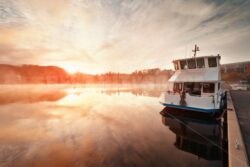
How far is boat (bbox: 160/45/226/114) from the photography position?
34.6 ft

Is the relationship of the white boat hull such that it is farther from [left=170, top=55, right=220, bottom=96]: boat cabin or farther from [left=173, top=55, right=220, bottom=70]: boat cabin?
[left=173, top=55, right=220, bottom=70]: boat cabin

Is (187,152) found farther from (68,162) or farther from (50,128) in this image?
(50,128)

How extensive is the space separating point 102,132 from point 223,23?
18031 millimetres

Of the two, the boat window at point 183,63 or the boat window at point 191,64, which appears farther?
the boat window at point 183,63

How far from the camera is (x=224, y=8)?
45.0ft

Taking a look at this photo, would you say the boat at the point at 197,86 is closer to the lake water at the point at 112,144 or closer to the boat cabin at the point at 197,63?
the boat cabin at the point at 197,63

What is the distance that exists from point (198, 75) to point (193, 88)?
199 centimetres

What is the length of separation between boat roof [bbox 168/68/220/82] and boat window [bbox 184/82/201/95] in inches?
58.0

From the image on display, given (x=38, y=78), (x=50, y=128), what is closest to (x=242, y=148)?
(x=50, y=128)

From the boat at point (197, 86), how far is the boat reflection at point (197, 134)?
1.00 meters

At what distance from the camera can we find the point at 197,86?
1375cm

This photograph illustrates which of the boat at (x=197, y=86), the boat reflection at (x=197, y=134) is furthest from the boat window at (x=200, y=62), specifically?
the boat reflection at (x=197, y=134)

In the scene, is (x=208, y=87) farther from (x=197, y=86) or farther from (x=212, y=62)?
(x=212, y=62)

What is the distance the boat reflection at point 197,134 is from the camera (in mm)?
6262
